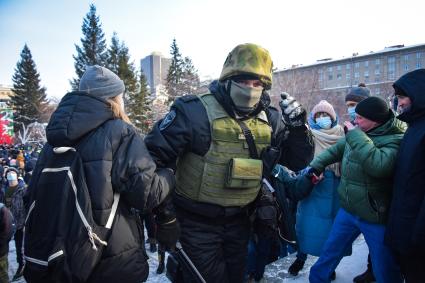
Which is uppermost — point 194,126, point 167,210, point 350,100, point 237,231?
point 350,100

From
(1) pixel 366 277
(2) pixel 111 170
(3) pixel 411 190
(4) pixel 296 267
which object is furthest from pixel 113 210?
(1) pixel 366 277

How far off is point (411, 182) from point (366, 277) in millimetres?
1591

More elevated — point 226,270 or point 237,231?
point 237,231

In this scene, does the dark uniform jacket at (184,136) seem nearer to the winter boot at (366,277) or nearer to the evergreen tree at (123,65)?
the winter boot at (366,277)

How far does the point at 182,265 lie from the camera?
2.16m

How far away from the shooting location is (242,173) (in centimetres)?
217

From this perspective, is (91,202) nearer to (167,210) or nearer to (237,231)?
(167,210)

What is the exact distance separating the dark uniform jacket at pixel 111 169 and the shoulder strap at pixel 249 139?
0.72 m

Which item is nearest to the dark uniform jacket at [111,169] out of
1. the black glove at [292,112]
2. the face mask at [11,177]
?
the black glove at [292,112]

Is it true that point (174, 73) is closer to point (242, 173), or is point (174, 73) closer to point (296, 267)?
point (296, 267)

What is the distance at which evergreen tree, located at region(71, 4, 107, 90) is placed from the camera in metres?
33.5

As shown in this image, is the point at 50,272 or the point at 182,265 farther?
the point at 182,265

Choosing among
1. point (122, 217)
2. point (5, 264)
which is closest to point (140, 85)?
point (5, 264)

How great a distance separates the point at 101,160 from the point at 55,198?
0.30 metres
